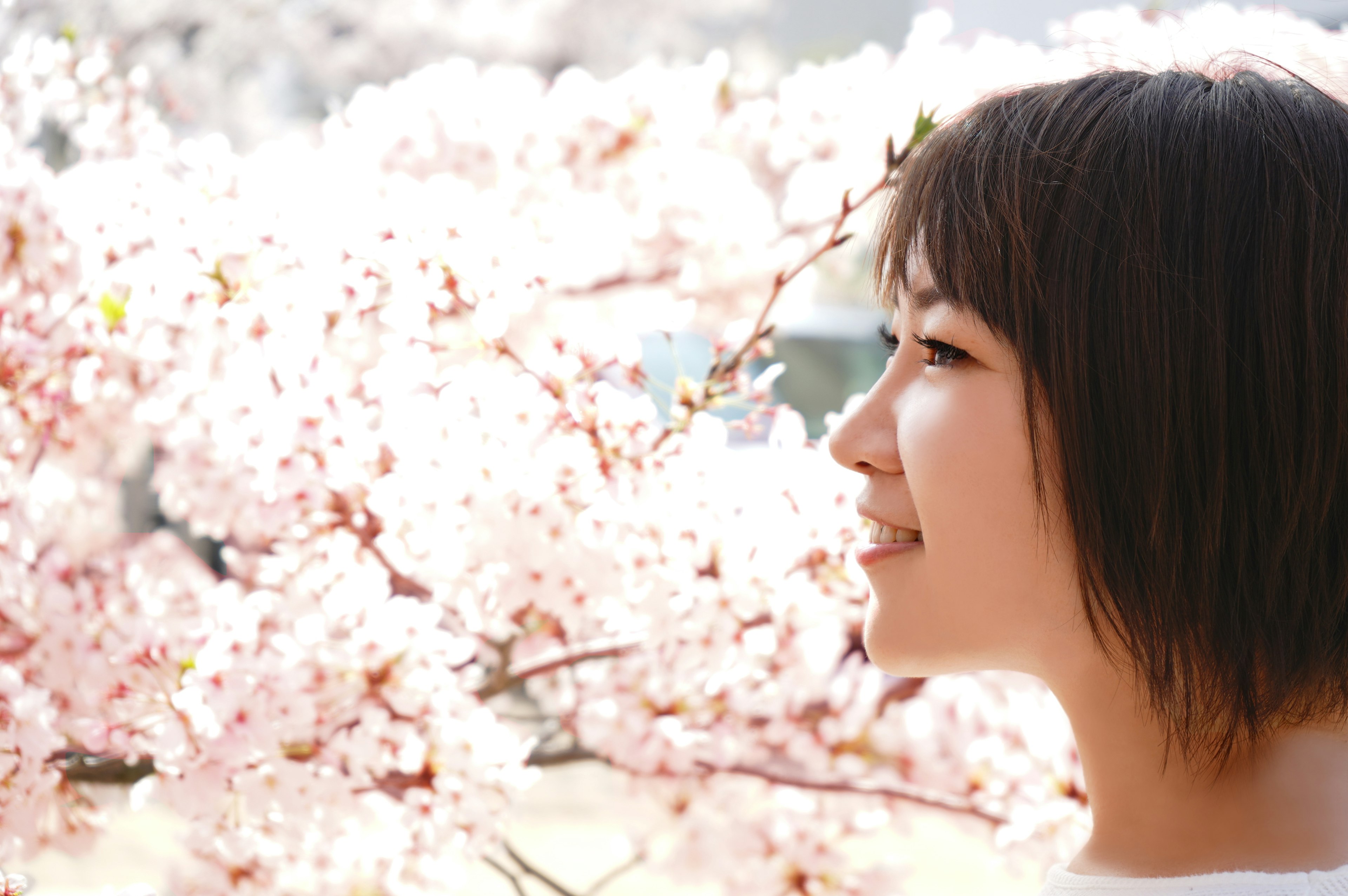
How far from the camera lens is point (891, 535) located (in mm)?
697

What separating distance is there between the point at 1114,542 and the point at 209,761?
2.32ft

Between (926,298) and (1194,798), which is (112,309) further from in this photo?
(1194,798)

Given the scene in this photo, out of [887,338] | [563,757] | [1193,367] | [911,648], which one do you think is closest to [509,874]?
[563,757]

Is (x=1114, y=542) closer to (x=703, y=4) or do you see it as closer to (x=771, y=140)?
(x=771, y=140)

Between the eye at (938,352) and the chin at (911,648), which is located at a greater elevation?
the eye at (938,352)

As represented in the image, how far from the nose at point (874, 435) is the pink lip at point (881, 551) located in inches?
1.9

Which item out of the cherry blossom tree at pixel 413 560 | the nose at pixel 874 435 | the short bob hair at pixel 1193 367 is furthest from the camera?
the cherry blossom tree at pixel 413 560

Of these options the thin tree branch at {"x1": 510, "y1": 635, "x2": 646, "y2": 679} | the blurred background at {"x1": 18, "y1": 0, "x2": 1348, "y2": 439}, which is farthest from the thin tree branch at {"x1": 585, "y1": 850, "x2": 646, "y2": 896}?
the blurred background at {"x1": 18, "y1": 0, "x2": 1348, "y2": 439}

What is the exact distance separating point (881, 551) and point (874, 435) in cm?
8

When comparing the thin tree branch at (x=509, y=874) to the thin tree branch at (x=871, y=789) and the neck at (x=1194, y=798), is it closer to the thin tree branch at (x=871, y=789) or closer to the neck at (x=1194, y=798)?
the thin tree branch at (x=871, y=789)

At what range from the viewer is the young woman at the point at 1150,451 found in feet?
1.87

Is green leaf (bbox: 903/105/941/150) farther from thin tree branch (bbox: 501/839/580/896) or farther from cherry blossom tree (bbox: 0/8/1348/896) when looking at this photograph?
thin tree branch (bbox: 501/839/580/896)

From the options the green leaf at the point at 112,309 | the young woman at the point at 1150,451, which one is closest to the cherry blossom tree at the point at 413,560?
the green leaf at the point at 112,309

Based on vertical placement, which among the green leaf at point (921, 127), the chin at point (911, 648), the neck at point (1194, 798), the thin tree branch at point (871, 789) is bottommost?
the thin tree branch at point (871, 789)
